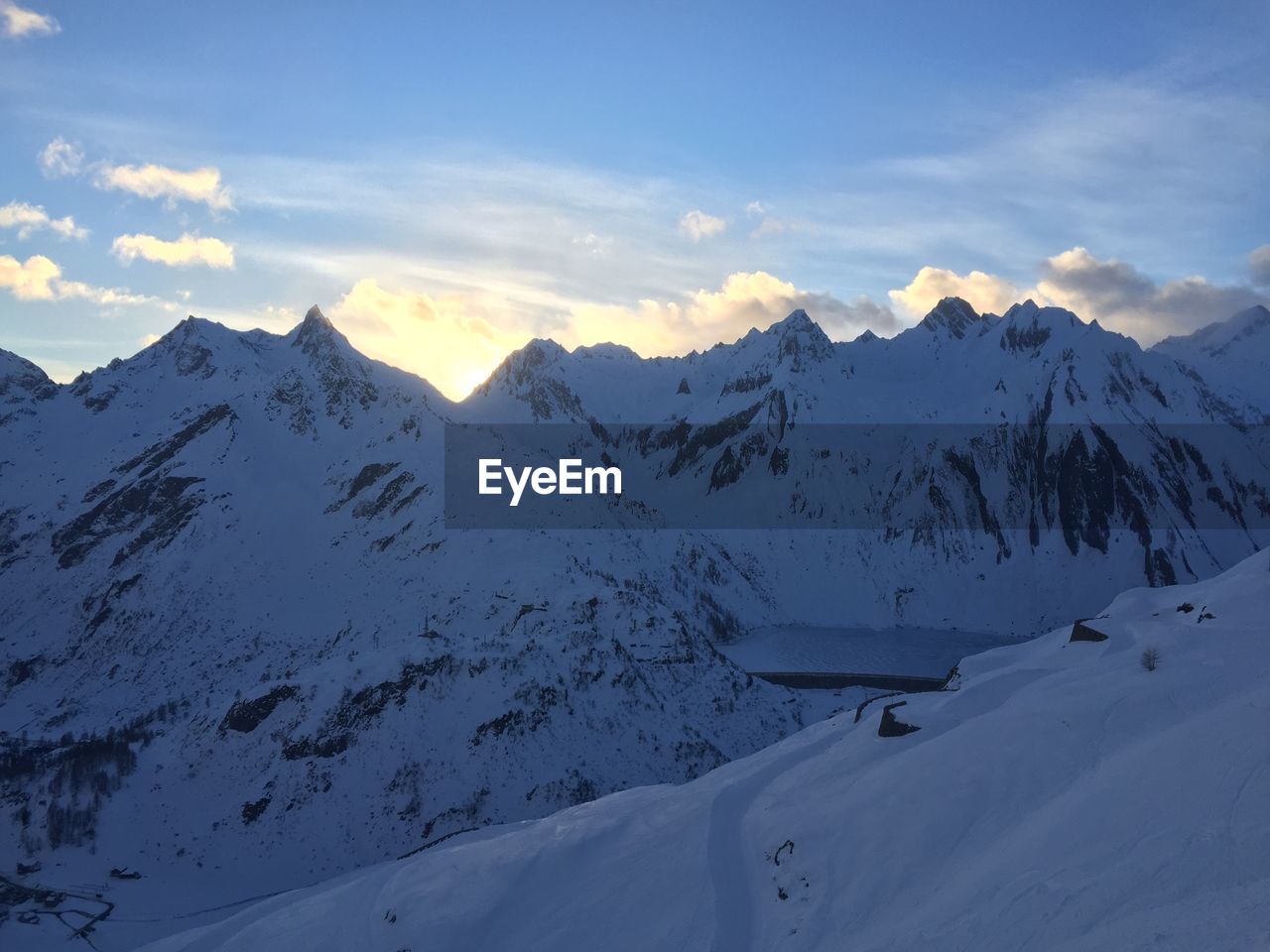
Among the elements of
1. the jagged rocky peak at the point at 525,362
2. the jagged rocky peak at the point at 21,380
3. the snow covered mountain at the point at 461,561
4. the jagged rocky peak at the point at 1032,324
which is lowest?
the snow covered mountain at the point at 461,561

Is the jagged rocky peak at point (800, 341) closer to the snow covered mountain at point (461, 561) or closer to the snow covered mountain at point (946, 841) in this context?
the snow covered mountain at point (461, 561)

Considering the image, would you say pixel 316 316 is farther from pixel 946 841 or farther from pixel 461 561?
pixel 946 841

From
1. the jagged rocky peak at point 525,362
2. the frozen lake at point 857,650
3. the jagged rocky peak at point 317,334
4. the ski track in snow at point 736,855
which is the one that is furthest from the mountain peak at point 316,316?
the ski track in snow at point 736,855

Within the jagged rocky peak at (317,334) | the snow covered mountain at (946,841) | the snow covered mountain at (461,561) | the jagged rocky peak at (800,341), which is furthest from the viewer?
the jagged rocky peak at (800,341)

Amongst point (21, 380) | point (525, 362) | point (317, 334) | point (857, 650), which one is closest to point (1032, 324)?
point (857, 650)

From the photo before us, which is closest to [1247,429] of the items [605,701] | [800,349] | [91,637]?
[800,349]

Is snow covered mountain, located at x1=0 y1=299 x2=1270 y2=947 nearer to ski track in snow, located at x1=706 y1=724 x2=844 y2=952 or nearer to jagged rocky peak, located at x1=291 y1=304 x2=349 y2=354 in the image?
jagged rocky peak, located at x1=291 y1=304 x2=349 y2=354

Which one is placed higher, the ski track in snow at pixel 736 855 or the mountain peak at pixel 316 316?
the mountain peak at pixel 316 316

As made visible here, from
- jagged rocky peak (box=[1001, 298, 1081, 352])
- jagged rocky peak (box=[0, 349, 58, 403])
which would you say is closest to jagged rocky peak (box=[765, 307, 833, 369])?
jagged rocky peak (box=[1001, 298, 1081, 352])
